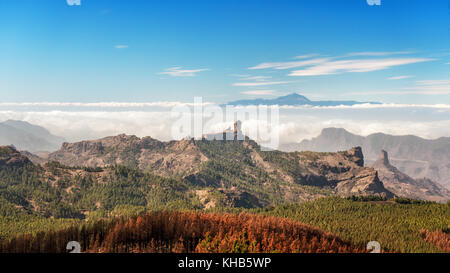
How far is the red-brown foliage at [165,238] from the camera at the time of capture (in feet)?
72.9

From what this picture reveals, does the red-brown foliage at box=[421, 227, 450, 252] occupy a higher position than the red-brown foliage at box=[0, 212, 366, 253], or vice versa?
the red-brown foliage at box=[0, 212, 366, 253]

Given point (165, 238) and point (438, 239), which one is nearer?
point (165, 238)

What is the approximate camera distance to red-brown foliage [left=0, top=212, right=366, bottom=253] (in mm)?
22234

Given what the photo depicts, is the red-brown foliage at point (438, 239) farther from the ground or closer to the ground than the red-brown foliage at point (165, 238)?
closer to the ground

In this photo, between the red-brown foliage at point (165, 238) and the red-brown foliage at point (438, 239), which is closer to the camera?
the red-brown foliage at point (165, 238)

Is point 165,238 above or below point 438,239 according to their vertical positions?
above

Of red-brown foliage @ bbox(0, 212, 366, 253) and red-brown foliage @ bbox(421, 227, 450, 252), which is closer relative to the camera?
red-brown foliage @ bbox(0, 212, 366, 253)

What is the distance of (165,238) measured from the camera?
25.4 m
